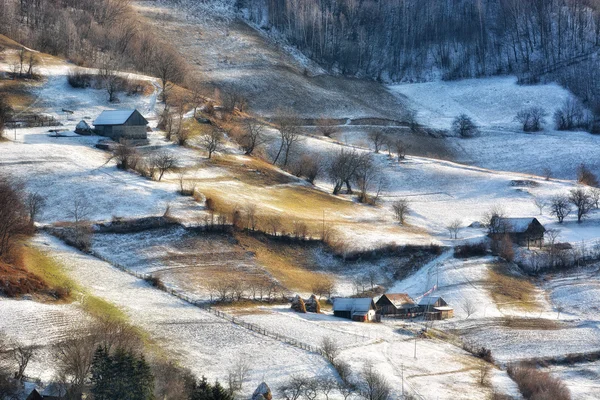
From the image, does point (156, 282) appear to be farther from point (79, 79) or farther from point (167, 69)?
point (167, 69)

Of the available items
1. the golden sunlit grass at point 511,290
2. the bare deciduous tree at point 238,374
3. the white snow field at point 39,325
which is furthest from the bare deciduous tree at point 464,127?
the bare deciduous tree at point 238,374

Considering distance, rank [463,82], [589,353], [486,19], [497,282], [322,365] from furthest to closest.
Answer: [486,19]
[463,82]
[497,282]
[589,353]
[322,365]

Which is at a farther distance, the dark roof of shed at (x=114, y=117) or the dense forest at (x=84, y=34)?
the dense forest at (x=84, y=34)

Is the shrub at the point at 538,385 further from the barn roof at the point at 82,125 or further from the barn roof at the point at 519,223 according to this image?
the barn roof at the point at 82,125

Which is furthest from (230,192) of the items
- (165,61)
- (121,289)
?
(165,61)

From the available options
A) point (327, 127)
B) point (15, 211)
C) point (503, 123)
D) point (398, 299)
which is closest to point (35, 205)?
point (15, 211)

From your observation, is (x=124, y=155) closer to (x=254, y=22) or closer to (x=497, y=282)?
(x=497, y=282)

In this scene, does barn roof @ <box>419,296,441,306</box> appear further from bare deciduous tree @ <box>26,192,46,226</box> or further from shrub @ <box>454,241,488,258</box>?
bare deciduous tree @ <box>26,192,46,226</box>

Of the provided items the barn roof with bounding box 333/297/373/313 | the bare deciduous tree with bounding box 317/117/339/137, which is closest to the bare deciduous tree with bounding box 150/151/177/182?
the barn roof with bounding box 333/297/373/313
